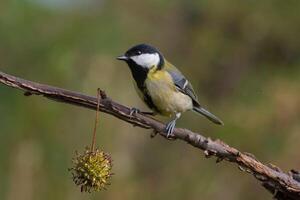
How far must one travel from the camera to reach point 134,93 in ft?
15.0

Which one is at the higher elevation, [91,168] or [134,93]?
[134,93]

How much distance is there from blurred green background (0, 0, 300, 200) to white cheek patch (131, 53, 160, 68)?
1.26 metres

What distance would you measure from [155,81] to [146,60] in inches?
3.6

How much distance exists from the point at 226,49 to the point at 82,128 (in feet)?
9.18

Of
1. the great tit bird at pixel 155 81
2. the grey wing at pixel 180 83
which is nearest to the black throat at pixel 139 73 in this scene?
the great tit bird at pixel 155 81

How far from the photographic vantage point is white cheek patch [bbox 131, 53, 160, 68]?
115 inches

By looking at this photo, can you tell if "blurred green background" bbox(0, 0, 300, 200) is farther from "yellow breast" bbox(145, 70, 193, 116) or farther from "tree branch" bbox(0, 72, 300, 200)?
"tree branch" bbox(0, 72, 300, 200)

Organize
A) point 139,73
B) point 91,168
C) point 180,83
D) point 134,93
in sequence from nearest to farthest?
point 91,168, point 139,73, point 180,83, point 134,93

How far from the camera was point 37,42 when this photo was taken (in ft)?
16.5

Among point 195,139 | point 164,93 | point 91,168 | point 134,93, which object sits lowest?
point 91,168

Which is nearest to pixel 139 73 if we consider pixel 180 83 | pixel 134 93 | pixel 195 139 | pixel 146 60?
pixel 146 60

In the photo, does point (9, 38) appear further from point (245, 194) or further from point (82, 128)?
point (245, 194)

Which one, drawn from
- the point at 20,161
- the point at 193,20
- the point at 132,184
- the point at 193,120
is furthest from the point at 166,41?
the point at 20,161

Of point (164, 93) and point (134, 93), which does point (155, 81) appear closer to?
point (164, 93)
